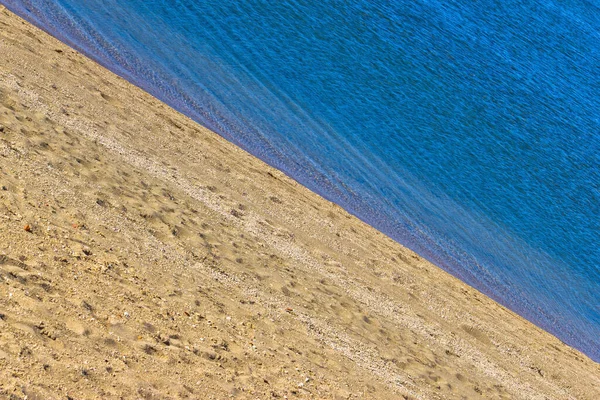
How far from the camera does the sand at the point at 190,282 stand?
27.1 feet

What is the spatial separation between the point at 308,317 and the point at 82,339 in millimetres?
4477

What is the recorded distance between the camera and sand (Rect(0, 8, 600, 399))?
826cm

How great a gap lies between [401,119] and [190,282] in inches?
610

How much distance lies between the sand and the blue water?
191cm

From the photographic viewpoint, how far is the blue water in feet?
65.2

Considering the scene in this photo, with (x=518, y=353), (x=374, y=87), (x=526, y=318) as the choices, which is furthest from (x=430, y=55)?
(x=518, y=353)

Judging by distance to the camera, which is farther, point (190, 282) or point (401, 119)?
point (401, 119)

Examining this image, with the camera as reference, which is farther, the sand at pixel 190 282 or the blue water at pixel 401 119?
the blue water at pixel 401 119

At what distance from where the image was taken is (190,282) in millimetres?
10656

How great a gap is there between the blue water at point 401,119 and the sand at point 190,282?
6.25 ft

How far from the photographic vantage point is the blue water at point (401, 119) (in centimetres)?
1988

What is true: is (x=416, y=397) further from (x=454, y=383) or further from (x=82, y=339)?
(x=82, y=339)

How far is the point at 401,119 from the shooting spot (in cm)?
2478

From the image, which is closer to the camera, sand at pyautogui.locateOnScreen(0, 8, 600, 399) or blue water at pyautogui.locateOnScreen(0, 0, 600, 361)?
sand at pyautogui.locateOnScreen(0, 8, 600, 399)
